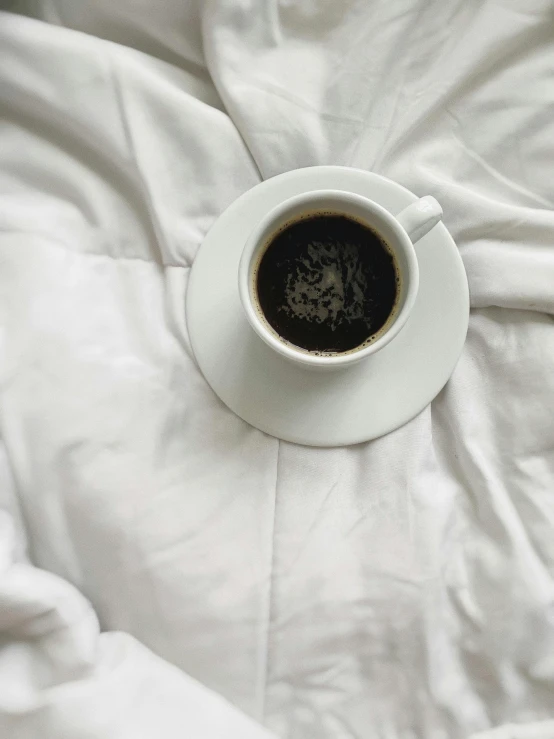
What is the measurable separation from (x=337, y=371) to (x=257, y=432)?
12 cm

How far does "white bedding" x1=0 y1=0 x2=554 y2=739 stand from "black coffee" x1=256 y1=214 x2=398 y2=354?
0.11 meters

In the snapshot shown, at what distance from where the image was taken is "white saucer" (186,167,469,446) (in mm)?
745

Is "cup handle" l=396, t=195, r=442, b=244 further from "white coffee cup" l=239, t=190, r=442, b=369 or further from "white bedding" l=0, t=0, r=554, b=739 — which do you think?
"white bedding" l=0, t=0, r=554, b=739

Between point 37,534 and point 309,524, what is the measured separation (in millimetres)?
309

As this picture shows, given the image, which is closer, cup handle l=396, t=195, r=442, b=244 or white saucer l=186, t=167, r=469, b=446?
cup handle l=396, t=195, r=442, b=244

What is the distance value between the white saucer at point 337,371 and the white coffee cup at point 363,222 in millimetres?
64

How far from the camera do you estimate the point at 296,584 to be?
0.75 m

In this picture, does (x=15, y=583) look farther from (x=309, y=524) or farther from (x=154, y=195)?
(x=154, y=195)

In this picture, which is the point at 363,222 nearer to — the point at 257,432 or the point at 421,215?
the point at 421,215

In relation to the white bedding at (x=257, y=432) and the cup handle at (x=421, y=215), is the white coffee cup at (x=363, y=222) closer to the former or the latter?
the cup handle at (x=421, y=215)

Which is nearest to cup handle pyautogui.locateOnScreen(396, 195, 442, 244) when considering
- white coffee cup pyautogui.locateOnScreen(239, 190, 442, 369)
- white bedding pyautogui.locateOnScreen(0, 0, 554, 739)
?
white coffee cup pyautogui.locateOnScreen(239, 190, 442, 369)

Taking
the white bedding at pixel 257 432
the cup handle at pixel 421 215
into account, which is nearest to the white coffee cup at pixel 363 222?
the cup handle at pixel 421 215

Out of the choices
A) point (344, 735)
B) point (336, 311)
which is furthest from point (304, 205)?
point (344, 735)

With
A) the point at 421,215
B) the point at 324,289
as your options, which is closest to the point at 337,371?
the point at 324,289
